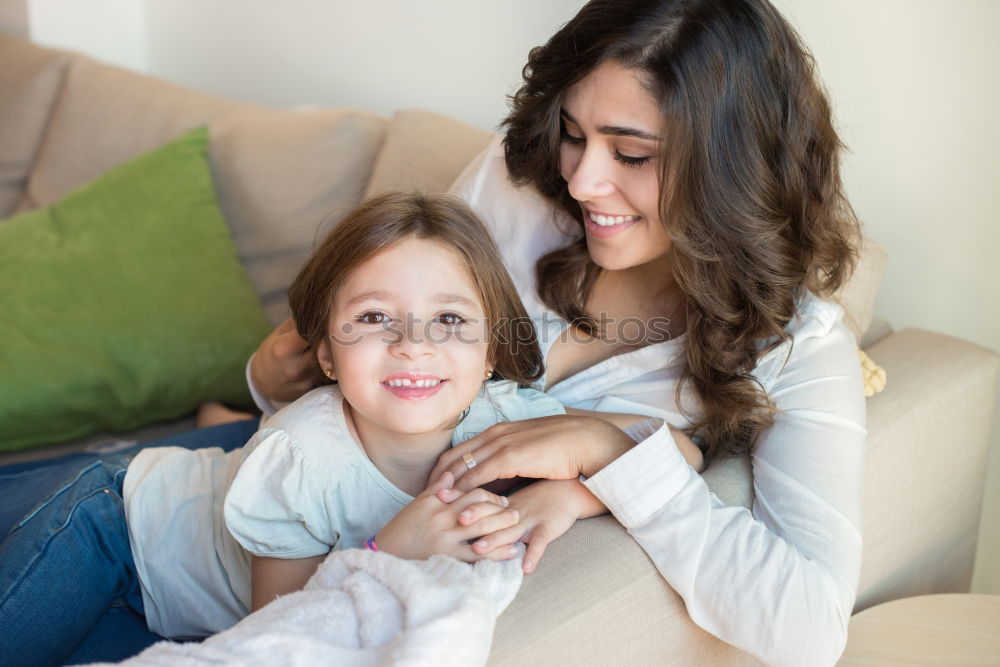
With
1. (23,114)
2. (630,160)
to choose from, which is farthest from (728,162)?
(23,114)

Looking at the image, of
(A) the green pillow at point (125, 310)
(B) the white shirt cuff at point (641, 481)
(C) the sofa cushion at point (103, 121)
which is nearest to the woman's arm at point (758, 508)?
(B) the white shirt cuff at point (641, 481)

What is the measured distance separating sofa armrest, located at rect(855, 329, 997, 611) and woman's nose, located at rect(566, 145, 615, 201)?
20.3 inches

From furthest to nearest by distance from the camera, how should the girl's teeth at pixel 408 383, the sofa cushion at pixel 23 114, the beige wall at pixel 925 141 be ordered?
the sofa cushion at pixel 23 114
the beige wall at pixel 925 141
the girl's teeth at pixel 408 383

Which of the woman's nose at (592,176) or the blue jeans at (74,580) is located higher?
the woman's nose at (592,176)

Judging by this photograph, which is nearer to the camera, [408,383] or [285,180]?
[408,383]

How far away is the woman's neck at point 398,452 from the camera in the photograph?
133 centimetres

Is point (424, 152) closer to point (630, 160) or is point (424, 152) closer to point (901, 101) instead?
point (630, 160)

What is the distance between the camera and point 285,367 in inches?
61.1

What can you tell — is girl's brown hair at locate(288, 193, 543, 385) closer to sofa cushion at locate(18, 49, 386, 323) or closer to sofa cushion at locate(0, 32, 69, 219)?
sofa cushion at locate(18, 49, 386, 323)

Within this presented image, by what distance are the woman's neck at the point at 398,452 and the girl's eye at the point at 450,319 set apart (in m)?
0.16

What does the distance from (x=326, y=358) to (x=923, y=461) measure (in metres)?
0.91

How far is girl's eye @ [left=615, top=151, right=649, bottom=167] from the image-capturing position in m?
1.34

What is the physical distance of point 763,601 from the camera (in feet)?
3.75

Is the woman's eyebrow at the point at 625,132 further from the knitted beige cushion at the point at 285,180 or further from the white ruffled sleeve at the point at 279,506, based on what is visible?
the knitted beige cushion at the point at 285,180
